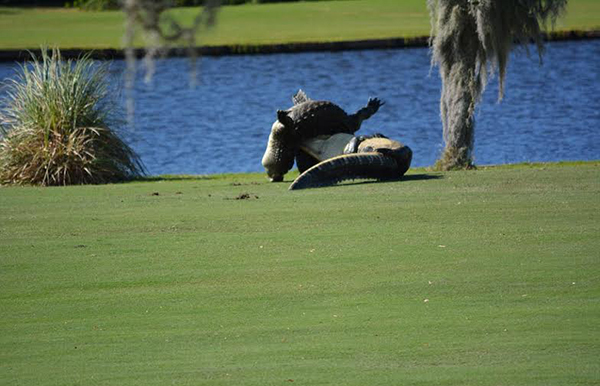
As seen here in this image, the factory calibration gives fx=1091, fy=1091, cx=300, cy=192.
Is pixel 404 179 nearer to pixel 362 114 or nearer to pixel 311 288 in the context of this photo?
pixel 362 114

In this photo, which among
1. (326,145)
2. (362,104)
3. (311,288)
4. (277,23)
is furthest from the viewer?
(277,23)

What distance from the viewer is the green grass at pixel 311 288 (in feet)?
21.1

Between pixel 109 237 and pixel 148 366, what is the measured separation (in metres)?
4.21

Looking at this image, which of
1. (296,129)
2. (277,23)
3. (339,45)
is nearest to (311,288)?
(296,129)

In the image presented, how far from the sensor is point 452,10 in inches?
603

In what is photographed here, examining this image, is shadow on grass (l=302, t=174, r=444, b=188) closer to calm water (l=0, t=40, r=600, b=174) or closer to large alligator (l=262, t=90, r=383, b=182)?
large alligator (l=262, t=90, r=383, b=182)

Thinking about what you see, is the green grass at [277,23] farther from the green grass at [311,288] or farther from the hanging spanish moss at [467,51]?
the green grass at [311,288]

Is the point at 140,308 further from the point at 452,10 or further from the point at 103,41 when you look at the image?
the point at 103,41

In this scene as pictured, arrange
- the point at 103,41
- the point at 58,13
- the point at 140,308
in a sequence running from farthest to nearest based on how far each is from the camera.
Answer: the point at 58,13, the point at 103,41, the point at 140,308

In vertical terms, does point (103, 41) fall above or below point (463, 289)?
below

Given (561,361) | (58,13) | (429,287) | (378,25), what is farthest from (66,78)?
(58,13)

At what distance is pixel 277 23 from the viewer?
5744 cm

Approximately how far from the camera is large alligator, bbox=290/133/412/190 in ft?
44.4

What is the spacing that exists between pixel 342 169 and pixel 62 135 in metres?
4.99
